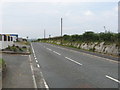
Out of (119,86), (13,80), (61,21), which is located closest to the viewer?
(119,86)

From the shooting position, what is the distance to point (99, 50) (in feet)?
81.6

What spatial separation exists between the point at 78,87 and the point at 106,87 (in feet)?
3.75

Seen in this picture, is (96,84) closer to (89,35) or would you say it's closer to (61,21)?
(89,35)

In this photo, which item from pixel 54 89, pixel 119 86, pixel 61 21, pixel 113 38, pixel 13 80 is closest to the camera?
pixel 54 89

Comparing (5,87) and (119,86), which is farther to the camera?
(119,86)

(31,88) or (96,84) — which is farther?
(96,84)

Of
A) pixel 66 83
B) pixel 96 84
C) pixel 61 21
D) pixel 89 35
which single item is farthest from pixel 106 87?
pixel 61 21

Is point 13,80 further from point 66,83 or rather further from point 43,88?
point 66,83

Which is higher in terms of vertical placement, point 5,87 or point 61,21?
point 61,21

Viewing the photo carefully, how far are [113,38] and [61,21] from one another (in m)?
33.0

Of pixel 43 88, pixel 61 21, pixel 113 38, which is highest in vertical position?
pixel 61 21

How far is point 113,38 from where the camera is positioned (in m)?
23.4

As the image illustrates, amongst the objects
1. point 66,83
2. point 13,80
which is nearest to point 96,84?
point 66,83

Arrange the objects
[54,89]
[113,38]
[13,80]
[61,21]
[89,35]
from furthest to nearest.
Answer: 1. [61,21]
2. [89,35]
3. [113,38]
4. [13,80]
5. [54,89]
